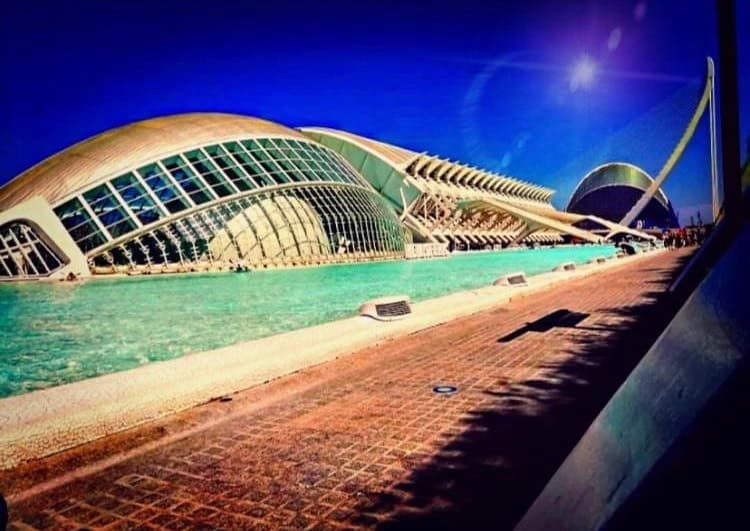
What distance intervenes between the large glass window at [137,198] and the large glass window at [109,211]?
578 millimetres

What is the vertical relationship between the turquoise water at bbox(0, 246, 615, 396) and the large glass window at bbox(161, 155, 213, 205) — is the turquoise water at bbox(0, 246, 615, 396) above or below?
below

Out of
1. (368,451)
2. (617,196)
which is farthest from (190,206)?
(617,196)

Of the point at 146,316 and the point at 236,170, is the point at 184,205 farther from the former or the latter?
the point at 146,316

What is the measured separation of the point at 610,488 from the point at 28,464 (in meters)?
4.45

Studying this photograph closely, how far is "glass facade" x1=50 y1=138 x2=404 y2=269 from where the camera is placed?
30781 millimetres

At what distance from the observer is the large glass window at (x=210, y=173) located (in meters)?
33.2

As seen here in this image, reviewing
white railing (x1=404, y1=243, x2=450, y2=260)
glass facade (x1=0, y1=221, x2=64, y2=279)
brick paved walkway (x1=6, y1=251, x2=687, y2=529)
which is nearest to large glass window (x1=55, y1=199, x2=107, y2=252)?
glass facade (x1=0, y1=221, x2=64, y2=279)

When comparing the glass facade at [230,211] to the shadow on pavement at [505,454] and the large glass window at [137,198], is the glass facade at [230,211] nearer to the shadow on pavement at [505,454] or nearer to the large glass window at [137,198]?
the large glass window at [137,198]

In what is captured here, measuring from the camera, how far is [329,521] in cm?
289

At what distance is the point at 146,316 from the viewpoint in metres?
14.5

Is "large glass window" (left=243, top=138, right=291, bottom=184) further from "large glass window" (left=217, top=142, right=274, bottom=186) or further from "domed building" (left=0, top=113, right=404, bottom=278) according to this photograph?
"large glass window" (left=217, top=142, right=274, bottom=186)

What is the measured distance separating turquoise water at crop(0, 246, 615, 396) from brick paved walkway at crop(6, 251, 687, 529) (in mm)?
5071

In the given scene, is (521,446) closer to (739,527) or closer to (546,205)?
(739,527)

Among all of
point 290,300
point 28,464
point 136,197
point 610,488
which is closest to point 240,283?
point 290,300
